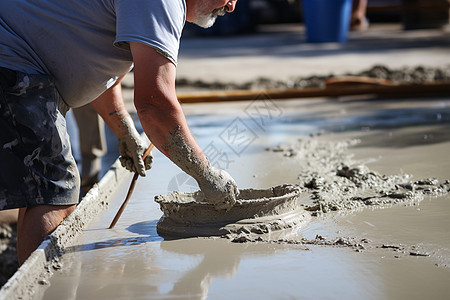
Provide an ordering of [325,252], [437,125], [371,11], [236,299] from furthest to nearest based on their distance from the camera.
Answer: [371,11], [437,125], [325,252], [236,299]

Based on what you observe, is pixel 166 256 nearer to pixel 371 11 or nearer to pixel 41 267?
pixel 41 267

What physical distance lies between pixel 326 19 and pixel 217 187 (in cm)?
1059

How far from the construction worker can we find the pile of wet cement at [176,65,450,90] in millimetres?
5168

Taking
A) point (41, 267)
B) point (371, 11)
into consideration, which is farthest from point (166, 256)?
point (371, 11)

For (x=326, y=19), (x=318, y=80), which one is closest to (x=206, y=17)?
(x=318, y=80)

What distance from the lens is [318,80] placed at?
7594 mm

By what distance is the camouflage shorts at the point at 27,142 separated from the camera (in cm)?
214

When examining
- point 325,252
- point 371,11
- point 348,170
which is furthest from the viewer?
point 371,11

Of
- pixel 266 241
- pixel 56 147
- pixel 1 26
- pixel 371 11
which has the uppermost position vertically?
pixel 1 26

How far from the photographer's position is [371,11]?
1549cm

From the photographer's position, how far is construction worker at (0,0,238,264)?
2014 millimetres

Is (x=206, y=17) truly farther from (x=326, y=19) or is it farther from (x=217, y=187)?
(x=326, y=19)

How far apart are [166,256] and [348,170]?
4.41ft

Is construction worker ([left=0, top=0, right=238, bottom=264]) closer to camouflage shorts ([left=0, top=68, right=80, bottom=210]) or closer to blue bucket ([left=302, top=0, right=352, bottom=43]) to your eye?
camouflage shorts ([left=0, top=68, right=80, bottom=210])
